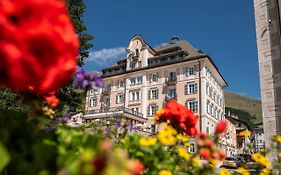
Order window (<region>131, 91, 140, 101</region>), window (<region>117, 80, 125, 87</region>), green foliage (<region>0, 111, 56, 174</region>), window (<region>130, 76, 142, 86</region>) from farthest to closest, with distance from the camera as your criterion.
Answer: window (<region>117, 80, 125, 87</region>), window (<region>130, 76, 142, 86</region>), window (<region>131, 91, 140, 101</region>), green foliage (<region>0, 111, 56, 174</region>)

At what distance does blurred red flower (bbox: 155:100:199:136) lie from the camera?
238 cm

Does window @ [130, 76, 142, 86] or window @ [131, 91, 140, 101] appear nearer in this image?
window @ [131, 91, 140, 101]

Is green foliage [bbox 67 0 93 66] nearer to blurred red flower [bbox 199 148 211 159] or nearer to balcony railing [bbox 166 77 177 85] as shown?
balcony railing [bbox 166 77 177 85]

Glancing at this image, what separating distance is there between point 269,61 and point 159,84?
36.6 meters

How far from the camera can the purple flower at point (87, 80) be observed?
230cm

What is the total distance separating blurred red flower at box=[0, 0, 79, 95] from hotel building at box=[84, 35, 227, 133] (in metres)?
38.2

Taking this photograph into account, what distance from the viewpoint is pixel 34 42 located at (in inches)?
43.6

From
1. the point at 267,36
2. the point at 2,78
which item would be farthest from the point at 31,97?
the point at 267,36

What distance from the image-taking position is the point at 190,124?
7.98 feet

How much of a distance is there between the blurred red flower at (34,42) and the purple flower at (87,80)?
1095mm

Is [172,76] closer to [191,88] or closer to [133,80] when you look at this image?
[191,88]

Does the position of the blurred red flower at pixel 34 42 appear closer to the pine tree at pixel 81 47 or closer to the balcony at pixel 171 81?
the pine tree at pixel 81 47

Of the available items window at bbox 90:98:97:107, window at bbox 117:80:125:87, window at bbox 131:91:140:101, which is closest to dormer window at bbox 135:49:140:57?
window at bbox 117:80:125:87

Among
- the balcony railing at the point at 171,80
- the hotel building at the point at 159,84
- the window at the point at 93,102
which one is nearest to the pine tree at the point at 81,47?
the hotel building at the point at 159,84
